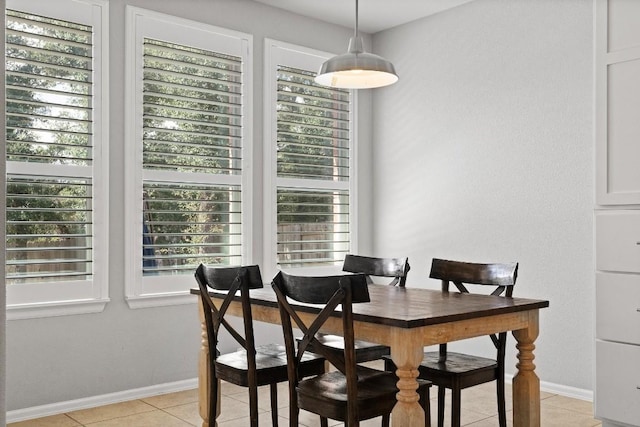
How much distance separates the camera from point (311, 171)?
4.98 m

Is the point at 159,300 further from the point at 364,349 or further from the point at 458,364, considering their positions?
the point at 458,364

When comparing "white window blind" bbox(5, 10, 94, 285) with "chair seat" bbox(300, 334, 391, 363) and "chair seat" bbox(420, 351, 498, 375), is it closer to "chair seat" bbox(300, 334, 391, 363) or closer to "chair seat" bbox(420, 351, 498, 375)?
"chair seat" bbox(300, 334, 391, 363)

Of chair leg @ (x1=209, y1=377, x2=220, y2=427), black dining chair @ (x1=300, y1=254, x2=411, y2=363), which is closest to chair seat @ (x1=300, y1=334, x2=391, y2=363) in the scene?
black dining chair @ (x1=300, y1=254, x2=411, y2=363)

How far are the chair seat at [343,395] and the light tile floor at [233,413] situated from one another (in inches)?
39.7

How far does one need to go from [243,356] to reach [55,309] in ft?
4.29

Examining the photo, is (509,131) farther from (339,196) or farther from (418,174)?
(339,196)

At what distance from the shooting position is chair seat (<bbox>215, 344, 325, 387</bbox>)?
111 inches

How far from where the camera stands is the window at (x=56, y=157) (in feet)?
11.6

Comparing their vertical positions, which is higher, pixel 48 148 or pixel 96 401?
pixel 48 148

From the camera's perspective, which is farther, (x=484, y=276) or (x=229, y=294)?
(x=484, y=276)

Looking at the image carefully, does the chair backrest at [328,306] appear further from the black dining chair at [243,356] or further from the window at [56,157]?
the window at [56,157]

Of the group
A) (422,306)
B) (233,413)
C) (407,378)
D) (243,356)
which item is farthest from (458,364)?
(233,413)

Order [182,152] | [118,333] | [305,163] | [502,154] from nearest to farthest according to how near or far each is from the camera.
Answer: [118,333] < [182,152] < [502,154] < [305,163]

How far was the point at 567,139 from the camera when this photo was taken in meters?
4.10
